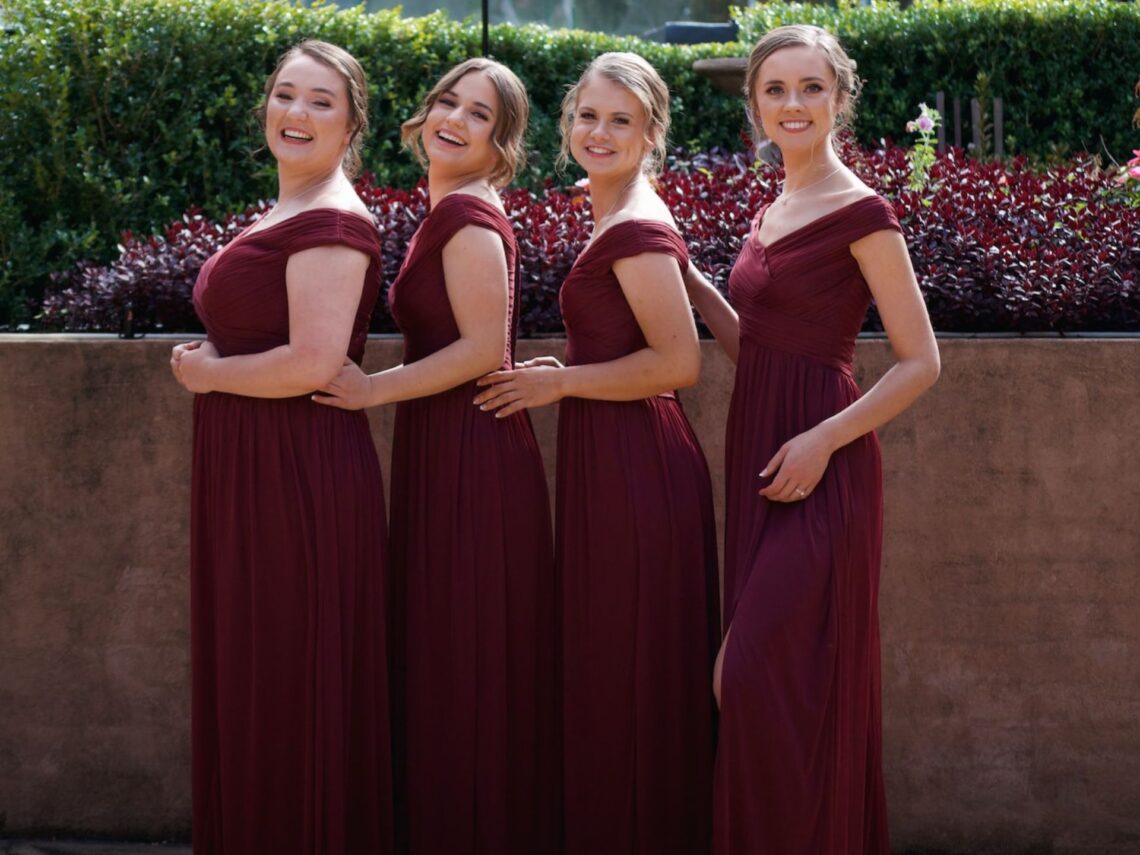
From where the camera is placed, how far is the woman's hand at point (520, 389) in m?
3.85

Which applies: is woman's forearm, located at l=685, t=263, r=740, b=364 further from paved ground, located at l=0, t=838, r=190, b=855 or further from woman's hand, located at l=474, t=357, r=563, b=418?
paved ground, located at l=0, t=838, r=190, b=855

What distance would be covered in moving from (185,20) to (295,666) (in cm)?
457

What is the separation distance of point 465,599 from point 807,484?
1.00 meters

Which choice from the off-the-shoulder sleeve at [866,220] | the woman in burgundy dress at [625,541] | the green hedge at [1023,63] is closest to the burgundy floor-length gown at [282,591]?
the woman in burgundy dress at [625,541]

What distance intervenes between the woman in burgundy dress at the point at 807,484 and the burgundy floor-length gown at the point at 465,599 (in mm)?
614

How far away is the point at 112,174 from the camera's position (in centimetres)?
693

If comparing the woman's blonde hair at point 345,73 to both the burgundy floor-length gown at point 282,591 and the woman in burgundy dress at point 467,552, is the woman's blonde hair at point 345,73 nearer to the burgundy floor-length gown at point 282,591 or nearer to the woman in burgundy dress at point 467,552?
the woman in burgundy dress at point 467,552

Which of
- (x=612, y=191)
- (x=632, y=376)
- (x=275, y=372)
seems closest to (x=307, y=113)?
(x=275, y=372)

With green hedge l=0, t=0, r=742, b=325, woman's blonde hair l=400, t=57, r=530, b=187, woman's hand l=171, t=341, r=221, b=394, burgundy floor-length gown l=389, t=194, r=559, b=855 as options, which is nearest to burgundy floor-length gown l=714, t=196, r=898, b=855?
burgundy floor-length gown l=389, t=194, r=559, b=855

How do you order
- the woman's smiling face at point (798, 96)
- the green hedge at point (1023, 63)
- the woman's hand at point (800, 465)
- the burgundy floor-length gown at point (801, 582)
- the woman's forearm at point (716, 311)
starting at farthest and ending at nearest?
1. the green hedge at point (1023, 63)
2. the woman's forearm at point (716, 311)
3. the woman's smiling face at point (798, 96)
4. the woman's hand at point (800, 465)
5. the burgundy floor-length gown at point (801, 582)

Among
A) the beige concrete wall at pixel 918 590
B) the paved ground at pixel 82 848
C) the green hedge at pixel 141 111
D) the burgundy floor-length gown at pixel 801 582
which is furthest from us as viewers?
the green hedge at pixel 141 111

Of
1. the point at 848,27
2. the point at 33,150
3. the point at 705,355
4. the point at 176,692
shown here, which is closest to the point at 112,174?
the point at 33,150

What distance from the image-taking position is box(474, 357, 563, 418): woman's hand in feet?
12.6

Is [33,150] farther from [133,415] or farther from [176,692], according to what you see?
[176,692]
